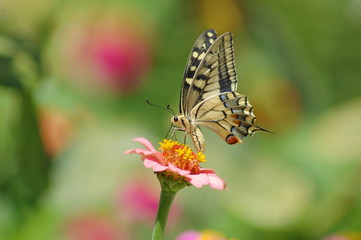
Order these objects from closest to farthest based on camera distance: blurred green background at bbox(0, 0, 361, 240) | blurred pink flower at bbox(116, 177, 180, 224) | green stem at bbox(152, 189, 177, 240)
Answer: green stem at bbox(152, 189, 177, 240) → blurred green background at bbox(0, 0, 361, 240) → blurred pink flower at bbox(116, 177, 180, 224)

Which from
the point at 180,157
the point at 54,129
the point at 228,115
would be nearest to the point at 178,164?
the point at 180,157

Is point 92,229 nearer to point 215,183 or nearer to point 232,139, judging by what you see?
point 232,139

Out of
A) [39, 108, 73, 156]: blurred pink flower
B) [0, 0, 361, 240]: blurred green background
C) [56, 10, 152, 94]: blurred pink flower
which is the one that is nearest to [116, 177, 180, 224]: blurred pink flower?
[0, 0, 361, 240]: blurred green background

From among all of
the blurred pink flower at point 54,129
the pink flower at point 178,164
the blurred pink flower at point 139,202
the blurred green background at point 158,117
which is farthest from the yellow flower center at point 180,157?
the blurred pink flower at point 139,202

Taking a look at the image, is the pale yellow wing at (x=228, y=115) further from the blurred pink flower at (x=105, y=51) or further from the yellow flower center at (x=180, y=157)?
the blurred pink flower at (x=105, y=51)

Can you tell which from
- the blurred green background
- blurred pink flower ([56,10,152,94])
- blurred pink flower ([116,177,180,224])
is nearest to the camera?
the blurred green background

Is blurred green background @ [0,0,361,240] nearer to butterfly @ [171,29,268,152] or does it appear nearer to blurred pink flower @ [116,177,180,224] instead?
blurred pink flower @ [116,177,180,224]
